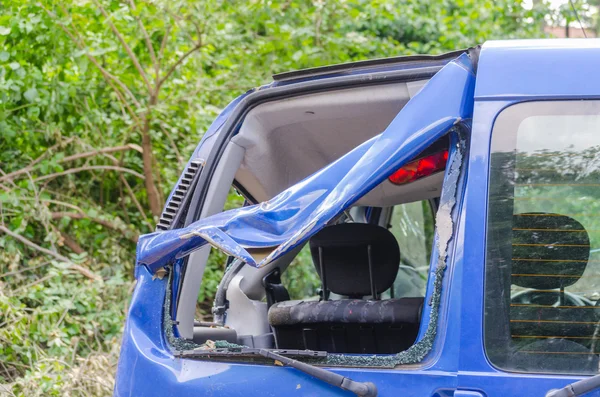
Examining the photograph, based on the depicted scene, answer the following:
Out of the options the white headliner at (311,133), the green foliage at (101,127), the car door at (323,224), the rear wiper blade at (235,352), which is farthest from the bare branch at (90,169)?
the rear wiper blade at (235,352)

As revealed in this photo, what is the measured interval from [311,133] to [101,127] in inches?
163

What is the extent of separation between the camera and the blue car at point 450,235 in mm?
2309

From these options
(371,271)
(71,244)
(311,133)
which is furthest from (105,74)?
(371,271)

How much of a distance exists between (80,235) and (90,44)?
1612mm

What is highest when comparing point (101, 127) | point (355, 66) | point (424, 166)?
point (355, 66)

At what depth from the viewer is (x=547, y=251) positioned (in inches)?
93.0

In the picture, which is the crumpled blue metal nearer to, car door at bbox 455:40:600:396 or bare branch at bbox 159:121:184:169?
car door at bbox 455:40:600:396

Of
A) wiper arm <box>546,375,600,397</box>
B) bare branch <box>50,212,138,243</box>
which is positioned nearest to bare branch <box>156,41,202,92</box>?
bare branch <box>50,212,138,243</box>

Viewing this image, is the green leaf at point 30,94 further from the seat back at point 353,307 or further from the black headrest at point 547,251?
the black headrest at point 547,251

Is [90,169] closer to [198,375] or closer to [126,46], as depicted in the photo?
[126,46]

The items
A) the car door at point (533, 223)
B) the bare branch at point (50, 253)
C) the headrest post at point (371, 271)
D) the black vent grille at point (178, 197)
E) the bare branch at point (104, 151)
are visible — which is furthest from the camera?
the bare branch at point (104, 151)

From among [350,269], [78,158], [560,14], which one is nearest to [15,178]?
[78,158]

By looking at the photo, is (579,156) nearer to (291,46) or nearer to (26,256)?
(26,256)

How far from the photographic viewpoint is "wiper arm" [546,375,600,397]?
212 cm
